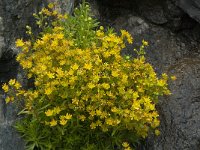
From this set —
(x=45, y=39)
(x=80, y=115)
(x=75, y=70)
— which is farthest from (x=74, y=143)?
(x=45, y=39)

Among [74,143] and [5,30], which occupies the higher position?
[5,30]

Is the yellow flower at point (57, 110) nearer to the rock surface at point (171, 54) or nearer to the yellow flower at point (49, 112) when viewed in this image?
the yellow flower at point (49, 112)

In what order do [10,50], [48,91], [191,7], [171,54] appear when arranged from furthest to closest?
[171,54]
[191,7]
[10,50]
[48,91]

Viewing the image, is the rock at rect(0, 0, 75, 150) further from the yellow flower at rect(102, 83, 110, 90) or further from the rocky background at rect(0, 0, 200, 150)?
the yellow flower at rect(102, 83, 110, 90)

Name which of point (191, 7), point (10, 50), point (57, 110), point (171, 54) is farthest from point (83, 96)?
point (191, 7)

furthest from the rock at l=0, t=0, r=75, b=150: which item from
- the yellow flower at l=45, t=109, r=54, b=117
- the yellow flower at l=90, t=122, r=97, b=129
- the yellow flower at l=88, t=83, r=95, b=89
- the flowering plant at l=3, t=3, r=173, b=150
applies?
the yellow flower at l=88, t=83, r=95, b=89

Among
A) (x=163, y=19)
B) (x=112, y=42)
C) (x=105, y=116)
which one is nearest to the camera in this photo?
(x=105, y=116)

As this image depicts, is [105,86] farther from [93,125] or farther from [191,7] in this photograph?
[191,7]

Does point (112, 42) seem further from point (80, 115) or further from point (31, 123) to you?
point (31, 123)

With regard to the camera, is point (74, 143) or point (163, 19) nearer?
point (74, 143)
